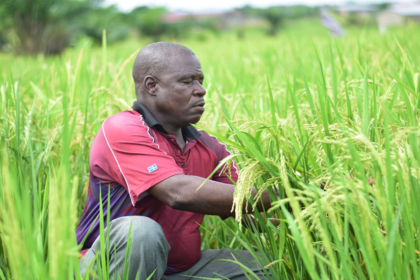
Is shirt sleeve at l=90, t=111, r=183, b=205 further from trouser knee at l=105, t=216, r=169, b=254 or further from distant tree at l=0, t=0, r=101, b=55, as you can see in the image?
distant tree at l=0, t=0, r=101, b=55

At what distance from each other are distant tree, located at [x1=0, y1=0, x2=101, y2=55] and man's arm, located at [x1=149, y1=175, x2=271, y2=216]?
26.1 feet

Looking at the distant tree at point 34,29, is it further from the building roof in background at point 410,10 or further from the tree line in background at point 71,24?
the building roof in background at point 410,10

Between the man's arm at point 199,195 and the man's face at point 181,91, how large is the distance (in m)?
0.37

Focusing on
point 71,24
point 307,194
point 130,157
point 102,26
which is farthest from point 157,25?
point 307,194

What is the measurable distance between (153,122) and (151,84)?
17 cm

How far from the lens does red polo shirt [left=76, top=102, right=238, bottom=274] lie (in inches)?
52.3

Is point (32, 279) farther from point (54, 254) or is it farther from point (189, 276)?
point (189, 276)

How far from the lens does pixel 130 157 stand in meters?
1.36

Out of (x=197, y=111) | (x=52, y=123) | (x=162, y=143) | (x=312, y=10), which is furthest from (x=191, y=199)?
(x=312, y=10)

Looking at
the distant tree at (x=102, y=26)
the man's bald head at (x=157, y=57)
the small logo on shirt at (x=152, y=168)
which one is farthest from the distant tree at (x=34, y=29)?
the small logo on shirt at (x=152, y=168)

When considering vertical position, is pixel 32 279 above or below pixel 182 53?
below

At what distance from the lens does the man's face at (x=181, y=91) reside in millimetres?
1566

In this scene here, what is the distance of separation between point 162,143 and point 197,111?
0.18m

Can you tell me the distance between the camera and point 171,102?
1574 millimetres
